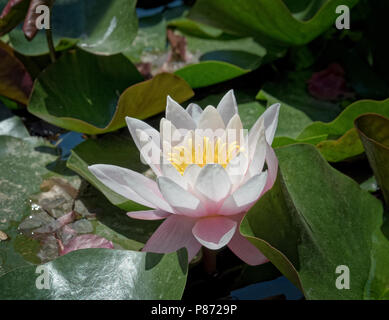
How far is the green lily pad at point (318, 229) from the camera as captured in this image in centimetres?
99

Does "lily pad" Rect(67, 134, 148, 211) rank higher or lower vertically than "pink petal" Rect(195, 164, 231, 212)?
lower

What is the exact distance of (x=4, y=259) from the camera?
3.80 feet

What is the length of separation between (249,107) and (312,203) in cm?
60

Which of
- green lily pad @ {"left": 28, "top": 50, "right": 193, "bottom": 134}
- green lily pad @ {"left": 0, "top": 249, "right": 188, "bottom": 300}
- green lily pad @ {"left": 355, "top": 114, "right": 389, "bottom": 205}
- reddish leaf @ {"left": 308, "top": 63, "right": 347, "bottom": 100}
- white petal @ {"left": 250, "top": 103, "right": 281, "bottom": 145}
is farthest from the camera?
reddish leaf @ {"left": 308, "top": 63, "right": 347, "bottom": 100}

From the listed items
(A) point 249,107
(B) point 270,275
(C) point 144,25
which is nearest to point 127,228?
(B) point 270,275

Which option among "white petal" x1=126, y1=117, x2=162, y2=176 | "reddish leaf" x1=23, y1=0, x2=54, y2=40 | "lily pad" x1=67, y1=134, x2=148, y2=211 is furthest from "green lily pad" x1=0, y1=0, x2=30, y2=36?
"white petal" x1=126, y1=117, x2=162, y2=176

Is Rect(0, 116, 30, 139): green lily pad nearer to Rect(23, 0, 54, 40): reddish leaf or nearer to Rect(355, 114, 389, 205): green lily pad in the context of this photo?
Rect(23, 0, 54, 40): reddish leaf

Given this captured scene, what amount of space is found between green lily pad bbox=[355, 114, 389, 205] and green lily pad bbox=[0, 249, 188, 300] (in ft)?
1.53

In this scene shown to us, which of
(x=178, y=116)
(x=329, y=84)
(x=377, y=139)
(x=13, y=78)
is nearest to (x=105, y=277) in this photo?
(x=178, y=116)

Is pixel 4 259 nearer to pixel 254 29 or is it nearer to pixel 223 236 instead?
pixel 223 236

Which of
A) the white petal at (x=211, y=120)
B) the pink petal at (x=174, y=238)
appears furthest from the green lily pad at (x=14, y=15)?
the pink petal at (x=174, y=238)

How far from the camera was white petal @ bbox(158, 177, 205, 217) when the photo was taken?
993mm

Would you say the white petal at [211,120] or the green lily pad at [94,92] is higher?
the white petal at [211,120]

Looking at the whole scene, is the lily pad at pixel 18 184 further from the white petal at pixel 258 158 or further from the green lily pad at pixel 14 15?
the white petal at pixel 258 158
